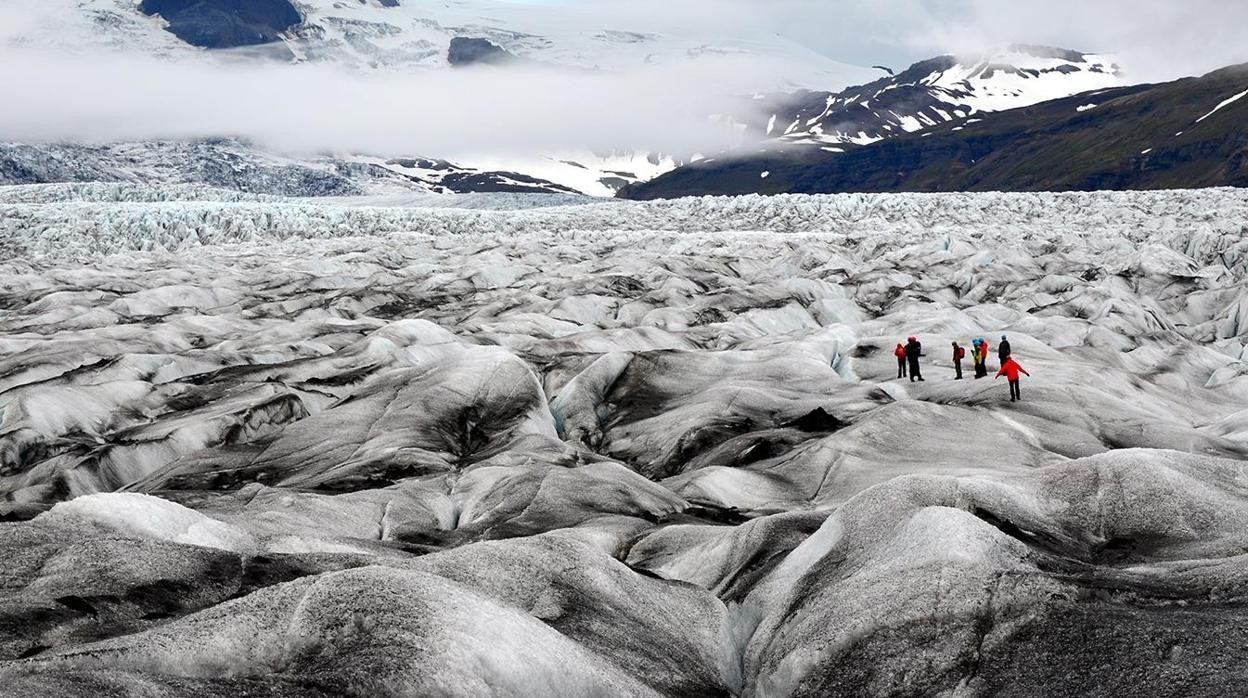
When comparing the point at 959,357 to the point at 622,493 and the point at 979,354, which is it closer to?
the point at 979,354

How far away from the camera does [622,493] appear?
1767cm

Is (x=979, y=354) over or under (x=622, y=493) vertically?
over

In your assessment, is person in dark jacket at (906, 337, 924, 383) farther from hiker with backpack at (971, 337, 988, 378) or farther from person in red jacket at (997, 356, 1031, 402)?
person in red jacket at (997, 356, 1031, 402)

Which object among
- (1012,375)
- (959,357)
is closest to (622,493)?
(1012,375)

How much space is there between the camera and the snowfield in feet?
27.6

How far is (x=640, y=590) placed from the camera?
37.4ft

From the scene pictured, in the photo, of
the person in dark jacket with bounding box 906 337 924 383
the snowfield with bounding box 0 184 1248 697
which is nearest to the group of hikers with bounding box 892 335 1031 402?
the person in dark jacket with bounding box 906 337 924 383

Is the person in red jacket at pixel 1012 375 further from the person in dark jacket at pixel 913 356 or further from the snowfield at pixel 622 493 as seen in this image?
the person in dark jacket at pixel 913 356

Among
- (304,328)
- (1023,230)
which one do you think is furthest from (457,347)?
(1023,230)

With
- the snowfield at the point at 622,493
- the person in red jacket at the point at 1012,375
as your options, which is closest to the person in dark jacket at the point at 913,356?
the snowfield at the point at 622,493

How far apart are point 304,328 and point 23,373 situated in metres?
9.77

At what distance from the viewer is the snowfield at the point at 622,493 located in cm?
840

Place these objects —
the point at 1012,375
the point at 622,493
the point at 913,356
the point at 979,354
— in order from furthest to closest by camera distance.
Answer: the point at 913,356 → the point at 979,354 → the point at 1012,375 → the point at 622,493

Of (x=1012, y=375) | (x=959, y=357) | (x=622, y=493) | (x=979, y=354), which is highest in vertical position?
(x=1012, y=375)
